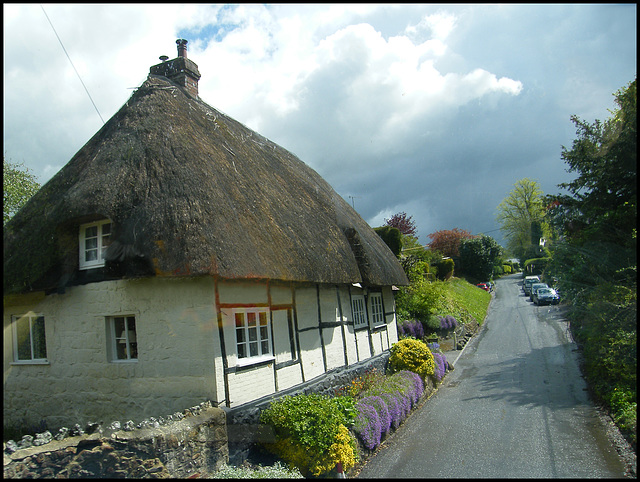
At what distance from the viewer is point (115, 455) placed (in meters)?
5.15

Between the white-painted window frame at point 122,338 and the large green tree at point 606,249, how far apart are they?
850cm

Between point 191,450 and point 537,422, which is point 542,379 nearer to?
point 537,422

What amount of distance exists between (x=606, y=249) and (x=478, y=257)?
30.1 m

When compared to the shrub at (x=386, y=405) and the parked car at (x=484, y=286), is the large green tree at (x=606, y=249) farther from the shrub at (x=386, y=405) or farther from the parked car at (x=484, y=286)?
the parked car at (x=484, y=286)

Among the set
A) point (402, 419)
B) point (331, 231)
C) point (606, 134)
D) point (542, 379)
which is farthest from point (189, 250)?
point (606, 134)

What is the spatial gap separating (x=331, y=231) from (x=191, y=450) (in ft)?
21.2

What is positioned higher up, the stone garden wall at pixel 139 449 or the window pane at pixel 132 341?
the window pane at pixel 132 341

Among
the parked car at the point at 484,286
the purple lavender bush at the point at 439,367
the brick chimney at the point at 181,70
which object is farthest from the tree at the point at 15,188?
the parked car at the point at 484,286

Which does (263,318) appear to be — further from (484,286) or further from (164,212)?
(484,286)

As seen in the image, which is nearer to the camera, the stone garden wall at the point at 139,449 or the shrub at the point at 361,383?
the stone garden wall at the point at 139,449

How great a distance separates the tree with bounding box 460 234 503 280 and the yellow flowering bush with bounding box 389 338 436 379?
2965cm

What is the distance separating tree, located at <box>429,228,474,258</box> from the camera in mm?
43188

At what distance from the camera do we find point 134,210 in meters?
7.03

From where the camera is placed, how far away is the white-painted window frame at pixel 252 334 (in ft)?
25.0
